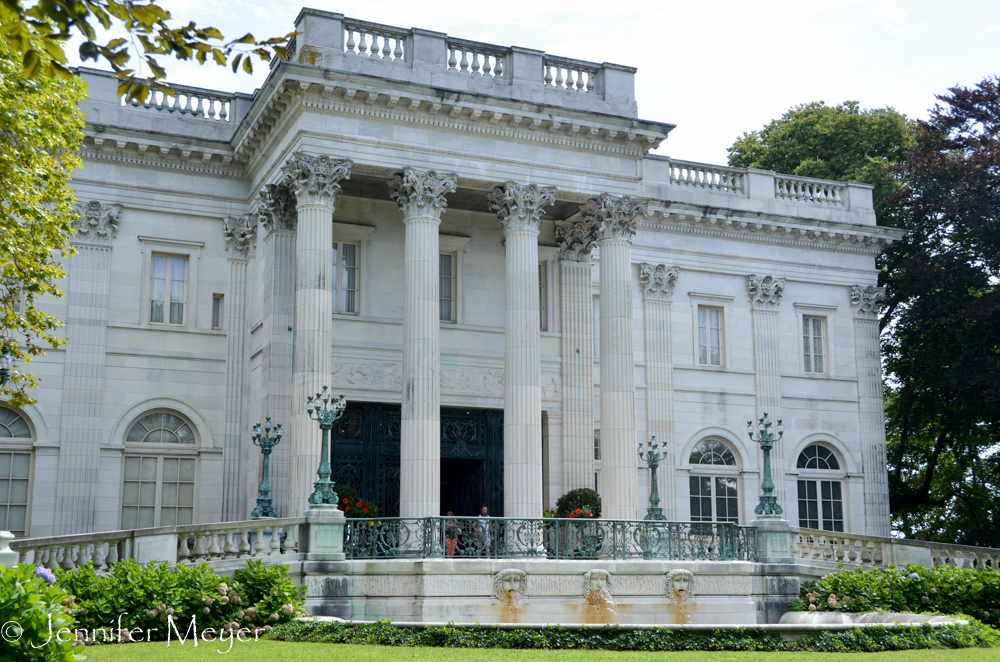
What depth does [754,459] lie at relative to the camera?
1299 inches

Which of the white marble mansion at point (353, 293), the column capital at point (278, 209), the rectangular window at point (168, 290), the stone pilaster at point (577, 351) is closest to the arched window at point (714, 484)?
the white marble mansion at point (353, 293)

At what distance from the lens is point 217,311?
2814cm

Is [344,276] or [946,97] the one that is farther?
[946,97]

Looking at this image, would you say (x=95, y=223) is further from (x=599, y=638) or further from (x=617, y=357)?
(x=599, y=638)

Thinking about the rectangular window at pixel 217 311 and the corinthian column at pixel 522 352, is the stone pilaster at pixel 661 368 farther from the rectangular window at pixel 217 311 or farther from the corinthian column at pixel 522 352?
the rectangular window at pixel 217 311

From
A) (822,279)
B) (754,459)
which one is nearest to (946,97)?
(822,279)

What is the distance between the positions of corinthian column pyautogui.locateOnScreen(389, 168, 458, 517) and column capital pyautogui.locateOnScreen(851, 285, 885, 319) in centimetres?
1582

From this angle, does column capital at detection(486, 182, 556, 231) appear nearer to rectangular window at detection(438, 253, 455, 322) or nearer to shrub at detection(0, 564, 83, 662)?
rectangular window at detection(438, 253, 455, 322)

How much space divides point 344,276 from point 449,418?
449 cm

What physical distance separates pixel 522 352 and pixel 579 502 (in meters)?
4.29

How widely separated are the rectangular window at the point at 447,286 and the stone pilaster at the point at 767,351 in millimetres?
10316

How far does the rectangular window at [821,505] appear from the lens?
110 feet

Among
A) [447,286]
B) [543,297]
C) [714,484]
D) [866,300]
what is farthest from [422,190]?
[866,300]

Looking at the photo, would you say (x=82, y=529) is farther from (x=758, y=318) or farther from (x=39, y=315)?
(x=758, y=318)
